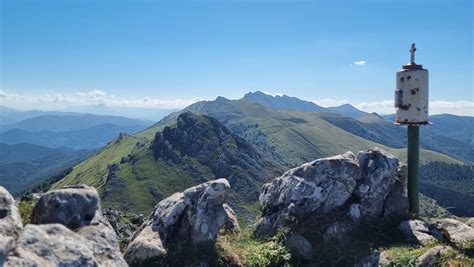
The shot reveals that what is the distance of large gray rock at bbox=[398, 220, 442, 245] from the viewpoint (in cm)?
1730

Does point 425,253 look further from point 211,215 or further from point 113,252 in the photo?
point 113,252

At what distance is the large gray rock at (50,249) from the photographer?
10329 mm

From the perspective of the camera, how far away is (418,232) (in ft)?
58.6

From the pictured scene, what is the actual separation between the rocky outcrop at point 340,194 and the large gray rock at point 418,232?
2.84 ft

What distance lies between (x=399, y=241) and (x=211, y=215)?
308 inches

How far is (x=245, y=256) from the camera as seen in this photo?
645 inches

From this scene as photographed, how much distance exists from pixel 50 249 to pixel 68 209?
9.29 feet

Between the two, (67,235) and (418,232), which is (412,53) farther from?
(67,235)

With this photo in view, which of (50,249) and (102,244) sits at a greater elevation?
(50,249)

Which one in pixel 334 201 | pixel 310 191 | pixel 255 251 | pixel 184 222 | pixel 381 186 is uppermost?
pixel 381 186

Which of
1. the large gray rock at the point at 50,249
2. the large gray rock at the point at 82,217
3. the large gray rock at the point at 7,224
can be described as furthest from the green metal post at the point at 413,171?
the large gray rock at the point at 7,224

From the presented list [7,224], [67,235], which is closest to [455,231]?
[67,235]

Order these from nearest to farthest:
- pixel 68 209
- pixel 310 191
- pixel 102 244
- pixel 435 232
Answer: pixel 102 244
pixel 68 209
pixel 435 232
pixel 310 191

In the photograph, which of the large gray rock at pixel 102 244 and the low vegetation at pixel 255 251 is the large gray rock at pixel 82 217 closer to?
the large gray rock at pixel 102 244
